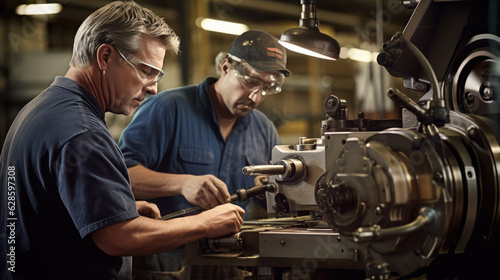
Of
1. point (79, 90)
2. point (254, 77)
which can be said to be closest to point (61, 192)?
point (79, 90)

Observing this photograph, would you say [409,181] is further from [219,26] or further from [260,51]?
[219,26]

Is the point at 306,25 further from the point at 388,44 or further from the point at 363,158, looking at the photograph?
the point at 363,158

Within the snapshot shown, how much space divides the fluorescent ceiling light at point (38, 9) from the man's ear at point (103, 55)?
3.80 m

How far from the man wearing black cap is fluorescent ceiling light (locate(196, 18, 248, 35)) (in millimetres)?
3246

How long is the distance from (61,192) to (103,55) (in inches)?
15.7

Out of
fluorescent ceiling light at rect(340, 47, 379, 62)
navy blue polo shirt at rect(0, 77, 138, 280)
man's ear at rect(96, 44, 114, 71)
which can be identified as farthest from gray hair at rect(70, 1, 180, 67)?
fluorescent ceiling light at rect(340, 47, 379, 62)

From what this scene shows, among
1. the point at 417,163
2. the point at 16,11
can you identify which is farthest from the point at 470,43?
the point at 16,11

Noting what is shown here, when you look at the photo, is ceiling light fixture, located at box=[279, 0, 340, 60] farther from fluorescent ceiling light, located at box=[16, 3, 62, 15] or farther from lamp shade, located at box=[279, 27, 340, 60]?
fluorescent ceiling light, located at box=[16, 3, 62, 15]

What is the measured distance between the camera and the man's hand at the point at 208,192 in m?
1.82

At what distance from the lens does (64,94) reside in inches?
55.9

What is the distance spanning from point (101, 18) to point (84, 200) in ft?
1.71

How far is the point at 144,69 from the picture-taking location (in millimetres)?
1564

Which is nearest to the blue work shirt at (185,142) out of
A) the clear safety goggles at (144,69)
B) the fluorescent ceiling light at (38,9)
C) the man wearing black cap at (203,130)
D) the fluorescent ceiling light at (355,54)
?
the man wearing black cap at (203,130)

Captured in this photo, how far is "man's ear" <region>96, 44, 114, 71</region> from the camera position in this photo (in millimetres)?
1494
